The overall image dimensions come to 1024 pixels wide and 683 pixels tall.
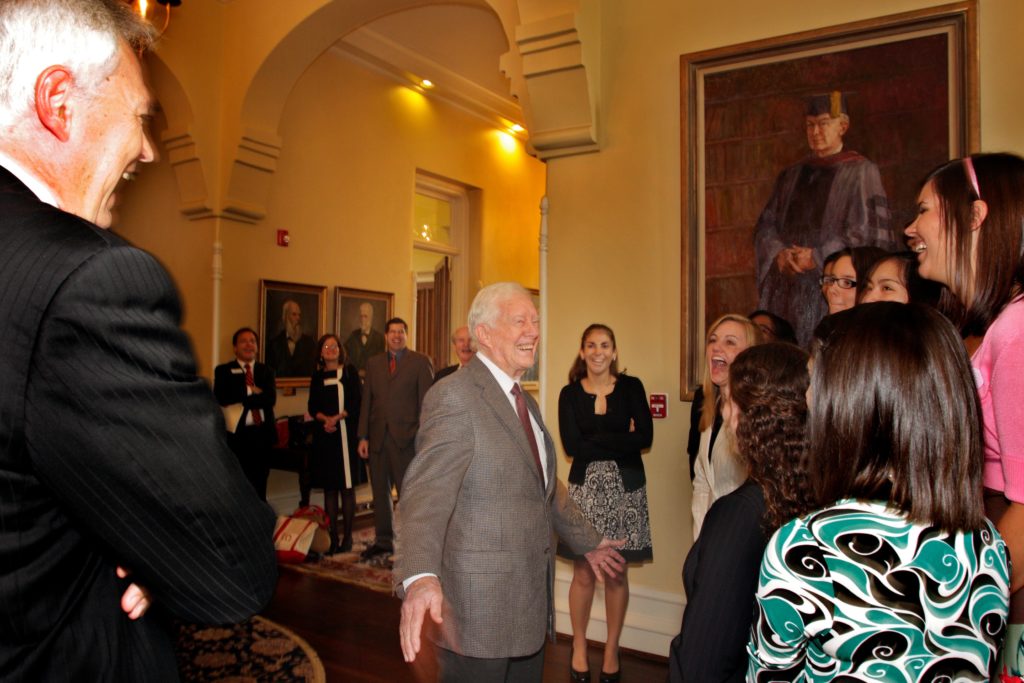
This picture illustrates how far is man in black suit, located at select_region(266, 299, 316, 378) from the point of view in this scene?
7379 millimetres

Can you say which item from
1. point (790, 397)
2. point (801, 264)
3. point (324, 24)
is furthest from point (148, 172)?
point (790, 397)

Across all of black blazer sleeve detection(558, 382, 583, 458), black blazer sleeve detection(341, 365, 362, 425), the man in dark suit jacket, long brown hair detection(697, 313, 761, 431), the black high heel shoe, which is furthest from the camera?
black blazer sleeve detection(341, 365, 362, 425)

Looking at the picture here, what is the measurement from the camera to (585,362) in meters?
4.18

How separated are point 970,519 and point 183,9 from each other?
299 inches

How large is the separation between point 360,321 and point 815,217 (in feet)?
18.2

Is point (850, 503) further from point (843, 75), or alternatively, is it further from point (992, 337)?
point (843, 75)

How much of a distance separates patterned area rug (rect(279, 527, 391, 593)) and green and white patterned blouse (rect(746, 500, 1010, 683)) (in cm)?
443

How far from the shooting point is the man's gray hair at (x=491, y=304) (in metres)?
2.47

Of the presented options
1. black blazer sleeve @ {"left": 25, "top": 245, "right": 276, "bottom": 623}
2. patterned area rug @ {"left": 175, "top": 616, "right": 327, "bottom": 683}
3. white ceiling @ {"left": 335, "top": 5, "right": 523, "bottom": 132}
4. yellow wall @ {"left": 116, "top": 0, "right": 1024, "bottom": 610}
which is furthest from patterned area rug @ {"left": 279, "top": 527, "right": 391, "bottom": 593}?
white ceiling @ {"left": 335, "top": 5, "right": 523, "bottom": 132}

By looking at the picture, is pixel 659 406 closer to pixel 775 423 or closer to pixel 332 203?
pixel 775 423

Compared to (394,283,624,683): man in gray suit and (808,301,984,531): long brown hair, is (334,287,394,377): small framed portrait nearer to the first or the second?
(394,283,624,683): man in gray suit

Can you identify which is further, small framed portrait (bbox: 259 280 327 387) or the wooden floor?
small framed portrait (bbox: 259 280 327 387)

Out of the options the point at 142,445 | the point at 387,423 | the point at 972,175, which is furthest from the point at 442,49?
the point at 142,445

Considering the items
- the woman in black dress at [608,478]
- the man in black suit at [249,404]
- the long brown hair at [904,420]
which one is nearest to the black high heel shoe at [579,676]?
the woman in black dress at [608,478]
